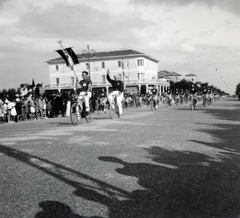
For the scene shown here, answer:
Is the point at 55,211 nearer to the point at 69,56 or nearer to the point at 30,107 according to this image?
the point at 30,107

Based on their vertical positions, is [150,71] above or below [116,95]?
above

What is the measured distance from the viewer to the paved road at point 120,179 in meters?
3.39

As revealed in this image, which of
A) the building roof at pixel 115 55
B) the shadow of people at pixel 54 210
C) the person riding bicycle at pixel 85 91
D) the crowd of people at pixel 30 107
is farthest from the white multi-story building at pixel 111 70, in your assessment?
the shadow of people at pixel 54 210

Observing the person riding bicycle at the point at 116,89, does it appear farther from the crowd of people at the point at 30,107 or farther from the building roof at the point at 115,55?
the building roof at the point at 115,55

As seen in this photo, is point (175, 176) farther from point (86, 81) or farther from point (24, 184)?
point (86, 81)

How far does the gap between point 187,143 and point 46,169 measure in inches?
133

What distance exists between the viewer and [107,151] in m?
6.17

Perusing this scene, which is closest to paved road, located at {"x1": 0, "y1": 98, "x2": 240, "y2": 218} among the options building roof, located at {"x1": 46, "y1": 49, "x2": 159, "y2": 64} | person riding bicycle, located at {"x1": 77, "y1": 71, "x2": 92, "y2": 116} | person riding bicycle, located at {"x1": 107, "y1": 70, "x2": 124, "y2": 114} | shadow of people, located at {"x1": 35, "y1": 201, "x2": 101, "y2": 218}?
shadow of people, located at {"x1": 35, "y1": 201, "x2": 101, "y2": 218}

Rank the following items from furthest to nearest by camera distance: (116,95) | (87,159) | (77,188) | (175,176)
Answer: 1. (116,95)
2. (87,159)
3. (175,176)
4. (77,188)

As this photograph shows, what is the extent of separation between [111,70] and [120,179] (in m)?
83.3

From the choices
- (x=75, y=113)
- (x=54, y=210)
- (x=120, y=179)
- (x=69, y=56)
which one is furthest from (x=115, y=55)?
(x=54, y=210)

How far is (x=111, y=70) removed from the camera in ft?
285

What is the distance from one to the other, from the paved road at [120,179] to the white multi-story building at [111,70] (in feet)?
241

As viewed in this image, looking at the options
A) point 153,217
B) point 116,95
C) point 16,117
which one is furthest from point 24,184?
point 16,117
